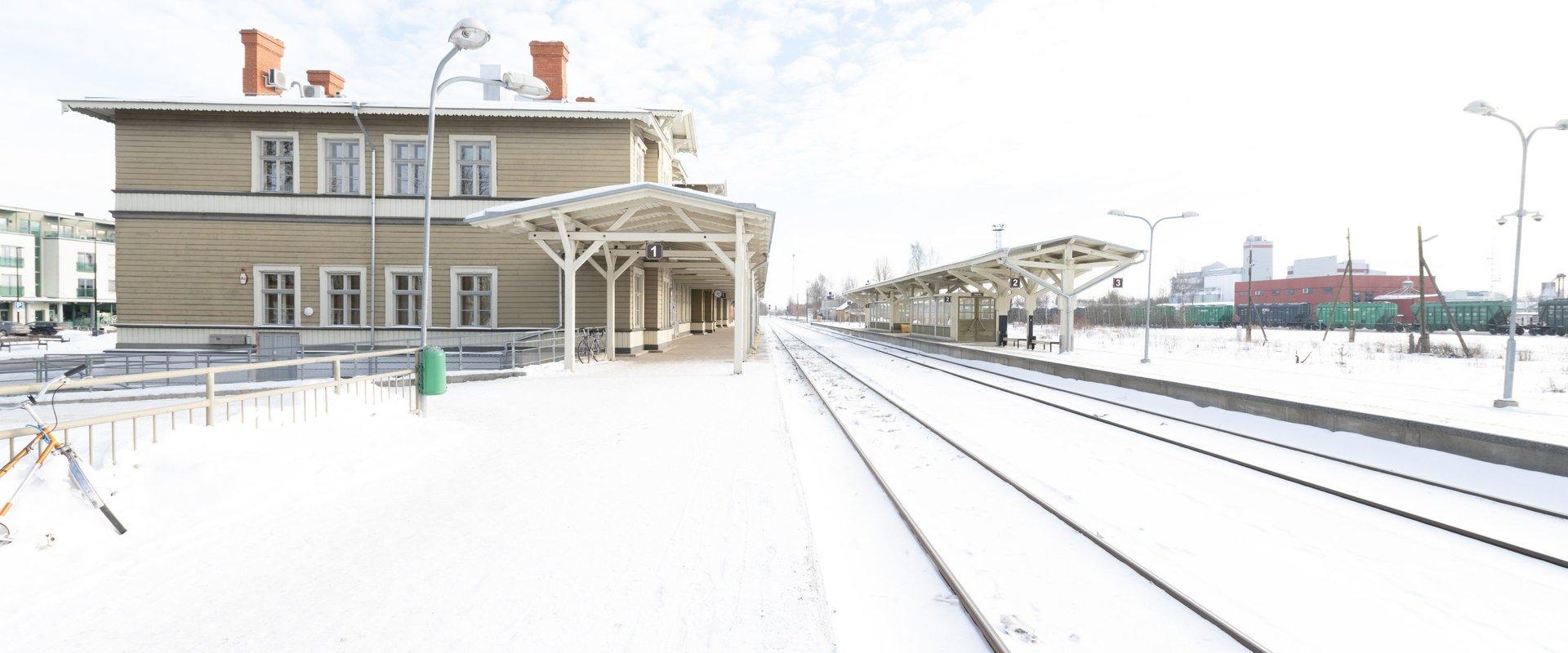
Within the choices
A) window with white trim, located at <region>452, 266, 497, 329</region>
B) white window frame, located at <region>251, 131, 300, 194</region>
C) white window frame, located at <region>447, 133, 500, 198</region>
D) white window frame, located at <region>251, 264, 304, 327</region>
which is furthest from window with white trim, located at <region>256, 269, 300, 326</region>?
white window frame, located at <region>447, 133, 500, 198</region>

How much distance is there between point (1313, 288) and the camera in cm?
7269

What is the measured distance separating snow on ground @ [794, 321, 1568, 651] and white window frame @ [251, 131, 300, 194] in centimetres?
2013

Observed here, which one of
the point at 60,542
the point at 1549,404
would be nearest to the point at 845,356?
the point at 1549,404

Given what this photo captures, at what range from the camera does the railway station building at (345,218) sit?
709 inches

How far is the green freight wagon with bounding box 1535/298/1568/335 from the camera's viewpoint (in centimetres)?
3897

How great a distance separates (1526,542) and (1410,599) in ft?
6.99

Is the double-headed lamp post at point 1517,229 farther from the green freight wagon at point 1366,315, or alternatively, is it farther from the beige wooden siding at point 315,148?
the green freight wagon at point 1366,315

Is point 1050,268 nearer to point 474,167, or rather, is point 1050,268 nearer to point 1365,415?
point 1365,415

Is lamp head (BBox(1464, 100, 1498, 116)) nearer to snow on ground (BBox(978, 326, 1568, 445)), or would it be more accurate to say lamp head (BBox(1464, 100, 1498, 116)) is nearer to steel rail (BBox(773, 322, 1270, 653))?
snow on ground (BBox(978, 326, 1568, 445))

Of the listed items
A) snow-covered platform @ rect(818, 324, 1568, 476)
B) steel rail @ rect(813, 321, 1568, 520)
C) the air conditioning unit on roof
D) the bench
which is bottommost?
steel rail @ rect(813, 321, 1568, 520)

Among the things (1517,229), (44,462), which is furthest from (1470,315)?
(44,462)

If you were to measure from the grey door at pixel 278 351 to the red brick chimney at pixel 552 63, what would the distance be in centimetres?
1027

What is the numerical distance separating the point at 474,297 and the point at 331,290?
4.00 metres

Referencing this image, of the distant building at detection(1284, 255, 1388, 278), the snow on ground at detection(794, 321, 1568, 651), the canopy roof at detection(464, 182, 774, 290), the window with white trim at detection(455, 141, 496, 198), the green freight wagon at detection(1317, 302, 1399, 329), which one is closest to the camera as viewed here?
the snow on ground at detection(794, 321, 1568, 651)
